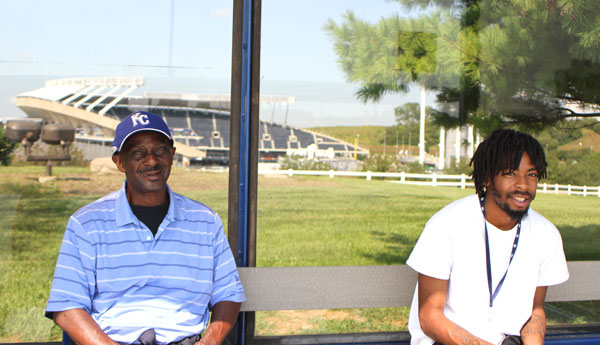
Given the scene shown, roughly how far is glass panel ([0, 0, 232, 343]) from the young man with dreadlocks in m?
1.23

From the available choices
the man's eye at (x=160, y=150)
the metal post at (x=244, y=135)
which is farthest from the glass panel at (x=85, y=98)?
the man's eye at (x=160, y=150)

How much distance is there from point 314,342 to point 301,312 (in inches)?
6.9

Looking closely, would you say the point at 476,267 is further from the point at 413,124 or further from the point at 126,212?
the point at 413,124

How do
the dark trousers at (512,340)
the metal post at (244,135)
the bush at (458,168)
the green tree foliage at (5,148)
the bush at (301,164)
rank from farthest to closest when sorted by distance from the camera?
1. the bush at (458,168)
2. the bush at (301,164)
3. the green tree foliage at (5,148)
4. the metal post at (244,135)
5. the dark trousers at (512,340)

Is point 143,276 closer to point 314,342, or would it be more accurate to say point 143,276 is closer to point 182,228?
point 182,228

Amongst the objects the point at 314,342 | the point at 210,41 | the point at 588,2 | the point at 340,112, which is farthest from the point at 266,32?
the point at 588,2

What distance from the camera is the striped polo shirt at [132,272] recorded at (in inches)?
78.4

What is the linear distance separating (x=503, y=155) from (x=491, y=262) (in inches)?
15.6

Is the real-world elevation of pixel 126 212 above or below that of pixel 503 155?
below

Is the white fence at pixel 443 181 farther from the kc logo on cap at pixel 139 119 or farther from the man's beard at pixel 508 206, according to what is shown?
the kc logo on cap at pixel 139 119

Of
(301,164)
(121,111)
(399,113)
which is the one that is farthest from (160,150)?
(399,113)

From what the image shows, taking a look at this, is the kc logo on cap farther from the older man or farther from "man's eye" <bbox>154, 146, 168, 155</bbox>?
"man's eye" <bbox>154, 146, 168, 155</bbox>

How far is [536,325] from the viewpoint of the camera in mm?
2207

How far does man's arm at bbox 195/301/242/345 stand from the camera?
2092 millimetres
